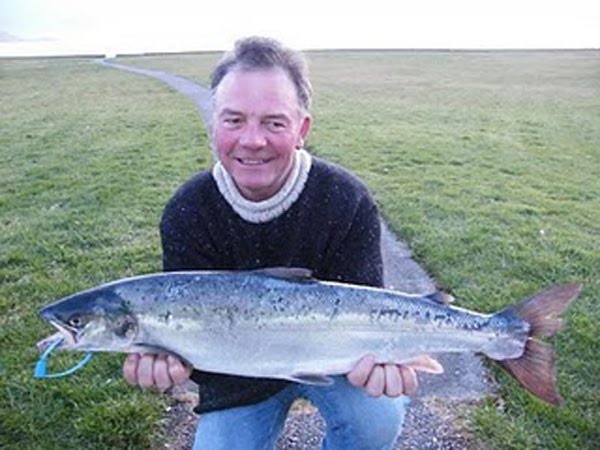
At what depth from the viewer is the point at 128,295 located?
10.1ft

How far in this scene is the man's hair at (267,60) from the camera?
338 centimetres

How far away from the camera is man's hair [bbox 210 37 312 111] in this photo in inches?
133

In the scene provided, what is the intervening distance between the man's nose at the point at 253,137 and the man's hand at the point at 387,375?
1162 mm

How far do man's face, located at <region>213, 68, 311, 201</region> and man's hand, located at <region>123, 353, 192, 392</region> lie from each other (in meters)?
0.98

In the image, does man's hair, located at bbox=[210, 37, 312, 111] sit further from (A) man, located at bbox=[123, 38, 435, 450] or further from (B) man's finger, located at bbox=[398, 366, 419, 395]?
(B) man's finger, located at bbox=[398, 366, 419, 395]

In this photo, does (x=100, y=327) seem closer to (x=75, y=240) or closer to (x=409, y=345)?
(x=409, y=345)

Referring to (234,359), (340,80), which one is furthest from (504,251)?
(340,80)

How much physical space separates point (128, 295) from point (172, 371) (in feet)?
1.34

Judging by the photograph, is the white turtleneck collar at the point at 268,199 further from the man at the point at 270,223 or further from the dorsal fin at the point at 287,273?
the dorsal fin at the point at 287,273

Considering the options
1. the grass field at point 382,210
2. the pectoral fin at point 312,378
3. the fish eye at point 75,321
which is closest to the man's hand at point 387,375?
the pectoral fin at point 312,378

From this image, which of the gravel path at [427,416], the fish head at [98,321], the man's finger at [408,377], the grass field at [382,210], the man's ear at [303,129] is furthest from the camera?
the grass field at [382,210]

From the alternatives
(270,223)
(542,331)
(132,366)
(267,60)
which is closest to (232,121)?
(267,60)

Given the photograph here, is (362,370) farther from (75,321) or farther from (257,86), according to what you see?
(257,86)

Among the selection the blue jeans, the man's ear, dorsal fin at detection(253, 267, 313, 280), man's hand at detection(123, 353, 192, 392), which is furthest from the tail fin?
man's hand at detection(123, 353, 192, 392)
